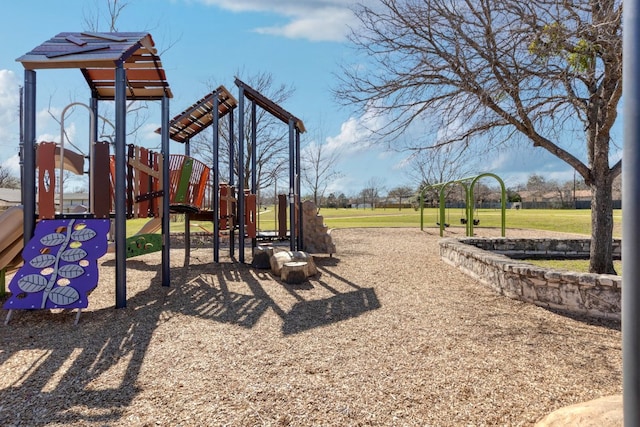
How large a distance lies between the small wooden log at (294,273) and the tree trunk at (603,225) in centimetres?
475

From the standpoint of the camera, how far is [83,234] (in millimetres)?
5066

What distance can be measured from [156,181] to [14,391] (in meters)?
4.18

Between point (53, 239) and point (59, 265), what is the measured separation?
0.40 metres

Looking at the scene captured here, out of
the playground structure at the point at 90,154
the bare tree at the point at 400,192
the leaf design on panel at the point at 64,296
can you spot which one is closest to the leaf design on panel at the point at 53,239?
the playground structure at the point at 90,154

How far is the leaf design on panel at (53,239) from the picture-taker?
193 inches

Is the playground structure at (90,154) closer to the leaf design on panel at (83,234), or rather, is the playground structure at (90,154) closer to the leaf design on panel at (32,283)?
the leaf design on panel at (83,234)

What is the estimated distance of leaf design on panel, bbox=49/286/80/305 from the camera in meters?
4.47

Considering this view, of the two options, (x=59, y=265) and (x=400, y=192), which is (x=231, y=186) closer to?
(x=59, y=265)

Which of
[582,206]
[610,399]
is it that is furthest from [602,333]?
[582,206]

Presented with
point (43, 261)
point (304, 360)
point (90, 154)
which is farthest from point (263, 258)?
point (304, 360)

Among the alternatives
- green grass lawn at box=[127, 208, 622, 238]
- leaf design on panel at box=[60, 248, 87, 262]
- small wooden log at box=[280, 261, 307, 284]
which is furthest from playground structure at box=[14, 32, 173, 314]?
green grass lawn at box=[127, 208, 622, 238]

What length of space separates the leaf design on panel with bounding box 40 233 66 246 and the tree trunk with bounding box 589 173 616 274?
307 inches

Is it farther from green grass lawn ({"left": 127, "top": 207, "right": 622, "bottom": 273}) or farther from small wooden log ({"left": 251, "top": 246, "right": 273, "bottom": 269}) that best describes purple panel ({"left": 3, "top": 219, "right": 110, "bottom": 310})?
green grass lawn ({"left": 127, "top": 207, "right": 622, "bottom": 273})

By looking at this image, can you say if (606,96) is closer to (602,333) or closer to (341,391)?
(602,333)
